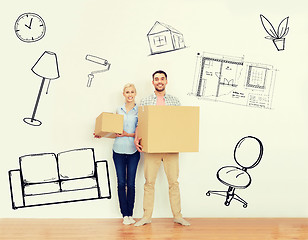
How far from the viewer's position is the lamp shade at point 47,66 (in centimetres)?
320

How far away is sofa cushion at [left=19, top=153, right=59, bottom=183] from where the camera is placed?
315 centimetres

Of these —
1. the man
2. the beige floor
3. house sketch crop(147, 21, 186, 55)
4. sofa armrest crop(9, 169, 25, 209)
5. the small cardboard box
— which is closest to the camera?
the beige floor

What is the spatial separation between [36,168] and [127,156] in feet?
2.87

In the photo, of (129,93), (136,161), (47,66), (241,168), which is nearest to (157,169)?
(136,161)

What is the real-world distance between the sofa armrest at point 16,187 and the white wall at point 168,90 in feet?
0.16

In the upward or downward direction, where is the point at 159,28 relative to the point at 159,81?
upward

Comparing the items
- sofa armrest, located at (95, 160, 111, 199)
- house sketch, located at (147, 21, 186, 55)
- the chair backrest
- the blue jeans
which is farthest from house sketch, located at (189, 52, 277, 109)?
sofa armrest, located at (95, 160, 111, 199)

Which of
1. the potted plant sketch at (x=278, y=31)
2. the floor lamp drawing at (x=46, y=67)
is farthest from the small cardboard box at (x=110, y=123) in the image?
the potted plant sketch at (x=278, y=31)

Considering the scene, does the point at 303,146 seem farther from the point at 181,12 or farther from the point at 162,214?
the point at 181,12

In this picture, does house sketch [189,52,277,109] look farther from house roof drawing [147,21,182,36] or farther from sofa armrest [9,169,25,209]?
sofa armrest [9,169,25,209]

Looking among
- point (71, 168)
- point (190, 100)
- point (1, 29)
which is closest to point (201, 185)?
point (190, 100)

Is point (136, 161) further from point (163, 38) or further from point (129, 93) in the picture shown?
point (163, 38)

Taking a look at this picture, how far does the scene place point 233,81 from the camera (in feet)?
10.8

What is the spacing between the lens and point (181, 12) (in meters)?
3.27
